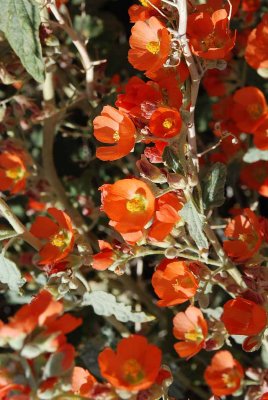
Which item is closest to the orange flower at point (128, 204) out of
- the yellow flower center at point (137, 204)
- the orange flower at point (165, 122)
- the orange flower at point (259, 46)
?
the yellow flower center at point (137, 204)

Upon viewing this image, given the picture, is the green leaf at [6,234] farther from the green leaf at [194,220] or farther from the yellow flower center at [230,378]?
the yellow flower center at [230,378]

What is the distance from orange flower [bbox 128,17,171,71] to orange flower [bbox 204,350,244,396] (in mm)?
588

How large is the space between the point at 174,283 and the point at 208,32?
0.52 meters

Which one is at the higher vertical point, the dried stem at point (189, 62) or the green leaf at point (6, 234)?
the dried stem at point (189, 62)

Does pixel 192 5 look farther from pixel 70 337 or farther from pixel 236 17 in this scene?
pixel 70 337

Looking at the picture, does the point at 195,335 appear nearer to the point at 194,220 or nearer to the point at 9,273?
the point at 194,220

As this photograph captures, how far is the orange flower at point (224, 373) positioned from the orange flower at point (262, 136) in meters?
0.57

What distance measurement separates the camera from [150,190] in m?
1.38

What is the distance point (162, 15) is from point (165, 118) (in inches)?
10.0

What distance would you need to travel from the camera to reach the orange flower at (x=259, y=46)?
175cm

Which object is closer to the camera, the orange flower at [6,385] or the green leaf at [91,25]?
the orange flower at [6,385]

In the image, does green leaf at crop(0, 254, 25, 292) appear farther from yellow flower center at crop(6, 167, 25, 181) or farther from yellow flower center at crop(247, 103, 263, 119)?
yellow flower center at crop(247, 103, 263, 119)

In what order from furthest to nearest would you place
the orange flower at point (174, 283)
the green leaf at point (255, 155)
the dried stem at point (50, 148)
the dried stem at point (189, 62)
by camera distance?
the dried stem at point (50, 148) < the green leaf at point (255, 155) < the orange flower at point (174, 283) < the dried stem at point (189, 62)

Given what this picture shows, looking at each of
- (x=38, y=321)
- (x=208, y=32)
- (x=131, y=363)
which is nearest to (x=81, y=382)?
(x=131, y=363)
